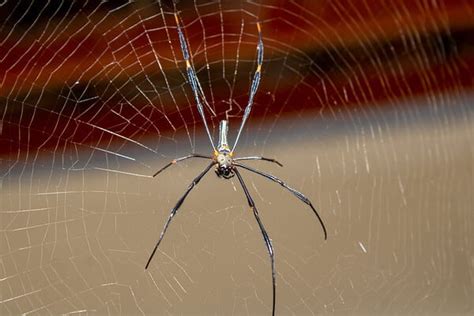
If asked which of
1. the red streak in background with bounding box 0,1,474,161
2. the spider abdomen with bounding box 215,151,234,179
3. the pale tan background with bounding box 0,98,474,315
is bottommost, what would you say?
the pale tan background with bounding box 0,98,474,315

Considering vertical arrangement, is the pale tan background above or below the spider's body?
below

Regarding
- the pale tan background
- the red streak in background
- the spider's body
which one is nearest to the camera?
the spider's body

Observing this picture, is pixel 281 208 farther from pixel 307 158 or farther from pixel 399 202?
pixel 399 202

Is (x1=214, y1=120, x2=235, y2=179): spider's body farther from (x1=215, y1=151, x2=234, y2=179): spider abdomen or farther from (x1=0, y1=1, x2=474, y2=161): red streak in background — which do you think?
(x1=0, y1=1, x2=474, y2=161): red streak in background

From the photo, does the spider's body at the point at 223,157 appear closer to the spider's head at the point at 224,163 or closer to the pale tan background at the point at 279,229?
the spider's head at the point at 224,163

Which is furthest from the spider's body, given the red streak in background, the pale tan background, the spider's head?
the red streak in background

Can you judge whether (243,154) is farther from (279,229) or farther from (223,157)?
(223,157)
